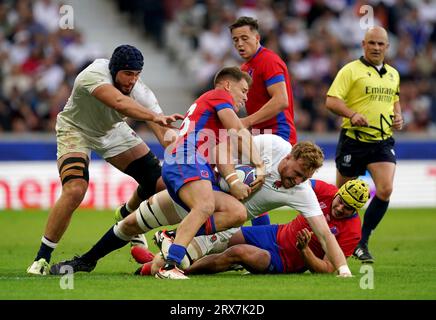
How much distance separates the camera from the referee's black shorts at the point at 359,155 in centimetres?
1198

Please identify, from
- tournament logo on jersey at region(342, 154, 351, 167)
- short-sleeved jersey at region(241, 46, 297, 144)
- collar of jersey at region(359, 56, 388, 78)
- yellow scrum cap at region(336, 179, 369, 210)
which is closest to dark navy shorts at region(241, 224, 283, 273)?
yellow scrum cap at region(336, 179, 369, 210)

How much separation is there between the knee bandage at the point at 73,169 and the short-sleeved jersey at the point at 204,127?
123 centimetres

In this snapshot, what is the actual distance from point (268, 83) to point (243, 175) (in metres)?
1.68

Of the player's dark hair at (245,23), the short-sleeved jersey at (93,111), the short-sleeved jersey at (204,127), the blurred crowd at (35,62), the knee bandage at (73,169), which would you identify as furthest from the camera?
the blurred crowd at (35,62)

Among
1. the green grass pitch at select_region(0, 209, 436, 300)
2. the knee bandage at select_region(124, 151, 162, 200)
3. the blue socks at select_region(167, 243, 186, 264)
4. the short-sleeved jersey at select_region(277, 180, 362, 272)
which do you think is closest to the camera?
the green grass pitch at select_region(0, 209, 436, 300)

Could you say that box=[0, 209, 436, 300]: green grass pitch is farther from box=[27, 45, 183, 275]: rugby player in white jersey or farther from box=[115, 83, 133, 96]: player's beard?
box=[115, 83, 133, 96]: player's beard

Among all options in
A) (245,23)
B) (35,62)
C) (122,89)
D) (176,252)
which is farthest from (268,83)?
(35,62)

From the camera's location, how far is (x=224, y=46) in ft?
74.5

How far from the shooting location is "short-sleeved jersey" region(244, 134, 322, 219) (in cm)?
910

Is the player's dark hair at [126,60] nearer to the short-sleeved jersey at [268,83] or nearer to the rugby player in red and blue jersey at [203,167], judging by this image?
the rugby player in red and blue jersey at [203,167]

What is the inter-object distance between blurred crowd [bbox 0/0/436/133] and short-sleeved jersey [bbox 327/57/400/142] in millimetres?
9343

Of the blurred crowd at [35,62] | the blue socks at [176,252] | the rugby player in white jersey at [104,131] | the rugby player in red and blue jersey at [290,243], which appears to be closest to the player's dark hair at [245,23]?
the rugby player in white jersey at [104,131]

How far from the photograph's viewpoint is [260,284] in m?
8.58
